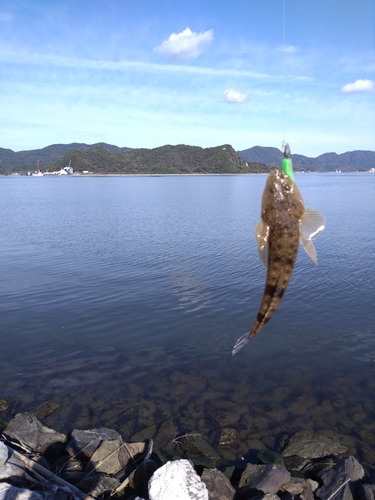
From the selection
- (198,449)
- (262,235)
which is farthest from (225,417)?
(262,235)

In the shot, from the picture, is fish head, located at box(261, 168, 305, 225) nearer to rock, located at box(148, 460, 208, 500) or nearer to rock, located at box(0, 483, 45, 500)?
rock, located at box(148, 460, 208, 500)

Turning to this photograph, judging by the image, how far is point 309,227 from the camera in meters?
3.76

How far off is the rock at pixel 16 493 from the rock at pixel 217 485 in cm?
247

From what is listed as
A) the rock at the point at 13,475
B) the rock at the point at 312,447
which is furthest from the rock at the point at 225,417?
the rock at the point at 13,475

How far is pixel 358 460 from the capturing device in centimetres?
755

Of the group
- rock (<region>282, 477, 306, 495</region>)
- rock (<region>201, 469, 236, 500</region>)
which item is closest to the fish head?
rock (<region>201, 469, 236, 500</region>)

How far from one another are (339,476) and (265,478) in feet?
4.09

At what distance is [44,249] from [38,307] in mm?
10047

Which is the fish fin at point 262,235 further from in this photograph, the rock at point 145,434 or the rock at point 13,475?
the rock at point 145,434

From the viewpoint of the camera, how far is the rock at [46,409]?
8.81 metres

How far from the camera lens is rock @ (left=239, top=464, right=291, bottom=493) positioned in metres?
6.36

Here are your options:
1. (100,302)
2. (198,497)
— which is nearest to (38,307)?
(100,302)

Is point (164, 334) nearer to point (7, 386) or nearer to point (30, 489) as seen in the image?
point (7, 386)

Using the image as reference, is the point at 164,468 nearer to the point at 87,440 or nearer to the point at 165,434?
the point at 87,440
